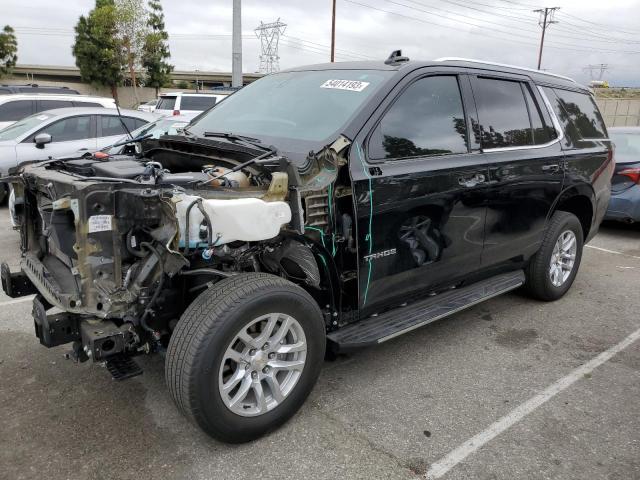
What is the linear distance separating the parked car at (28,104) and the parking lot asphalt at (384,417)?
326 inches

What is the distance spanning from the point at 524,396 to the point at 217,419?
76.3 inches

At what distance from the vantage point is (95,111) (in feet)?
30.4

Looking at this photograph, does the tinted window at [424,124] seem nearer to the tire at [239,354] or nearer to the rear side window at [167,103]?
the tire at [239,354]

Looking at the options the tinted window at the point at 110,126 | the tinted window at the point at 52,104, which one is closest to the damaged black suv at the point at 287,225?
the tinted window at the point at 110,126

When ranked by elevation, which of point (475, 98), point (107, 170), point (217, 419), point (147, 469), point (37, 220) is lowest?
point (147, 469)

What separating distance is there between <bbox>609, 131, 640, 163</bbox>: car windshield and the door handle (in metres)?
5.21

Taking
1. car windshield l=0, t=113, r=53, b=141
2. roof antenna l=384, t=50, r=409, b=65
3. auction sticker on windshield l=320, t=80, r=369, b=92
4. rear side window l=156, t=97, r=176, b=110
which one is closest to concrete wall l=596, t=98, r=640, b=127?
rear side window l=156, t=97, r=176, b=110

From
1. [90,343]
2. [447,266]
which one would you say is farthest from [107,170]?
[447,266]

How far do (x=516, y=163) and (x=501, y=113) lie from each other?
40 centimetres

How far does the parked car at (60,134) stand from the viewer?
845 cm

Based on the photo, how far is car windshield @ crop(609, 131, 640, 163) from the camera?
784 cm

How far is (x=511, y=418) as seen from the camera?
3.11 meters

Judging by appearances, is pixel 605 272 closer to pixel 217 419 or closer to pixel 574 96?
pixel 574 96

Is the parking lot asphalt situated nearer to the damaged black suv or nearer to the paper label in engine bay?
the damaged black suv
